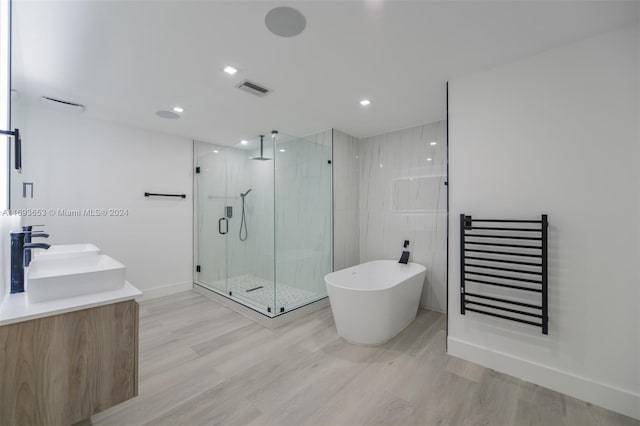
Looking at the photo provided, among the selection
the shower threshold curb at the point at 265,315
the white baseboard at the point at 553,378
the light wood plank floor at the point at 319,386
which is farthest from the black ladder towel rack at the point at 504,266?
the shower threshold curb at the point at 265,315

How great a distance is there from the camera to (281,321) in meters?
2.81

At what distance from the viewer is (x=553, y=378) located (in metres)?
1.82

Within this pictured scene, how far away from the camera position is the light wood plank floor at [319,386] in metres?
1.59

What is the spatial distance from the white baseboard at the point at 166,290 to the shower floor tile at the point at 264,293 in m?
0.64

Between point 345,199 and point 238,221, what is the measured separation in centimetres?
156

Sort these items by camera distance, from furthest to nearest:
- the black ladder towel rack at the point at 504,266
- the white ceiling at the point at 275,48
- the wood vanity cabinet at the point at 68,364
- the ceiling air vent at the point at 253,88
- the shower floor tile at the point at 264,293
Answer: the shower floor tile at the point at 264,293
the ceiling air vent at the point at 253,88
the black ladder towel rack at the point at 504,266
the white ceiling at the point at 275,48
the wood vanity cabinet at the point at 68,364

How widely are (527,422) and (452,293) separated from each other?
886 mm

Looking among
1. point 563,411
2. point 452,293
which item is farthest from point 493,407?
point 452,293

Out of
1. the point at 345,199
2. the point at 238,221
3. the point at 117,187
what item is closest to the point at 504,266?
the point at 345,199

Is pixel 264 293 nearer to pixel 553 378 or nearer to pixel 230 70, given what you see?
pixel 230 70

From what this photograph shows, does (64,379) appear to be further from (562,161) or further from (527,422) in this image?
(562,161)

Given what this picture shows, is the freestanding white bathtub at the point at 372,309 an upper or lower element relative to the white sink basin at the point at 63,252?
lower

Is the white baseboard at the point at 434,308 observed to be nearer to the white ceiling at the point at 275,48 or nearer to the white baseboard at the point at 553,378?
the white baseboard at the point at 553,378

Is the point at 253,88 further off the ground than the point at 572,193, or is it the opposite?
the point at 253,88
